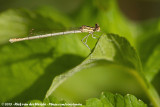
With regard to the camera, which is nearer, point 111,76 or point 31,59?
point 31,59

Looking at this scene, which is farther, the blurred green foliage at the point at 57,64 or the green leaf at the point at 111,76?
the blurred green foliage at the point at 57,64

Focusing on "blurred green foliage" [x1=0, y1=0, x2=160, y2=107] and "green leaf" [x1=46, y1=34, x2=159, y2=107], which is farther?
"blurred green foliage" [x1=0, y1=0, x2=160, y2=107]

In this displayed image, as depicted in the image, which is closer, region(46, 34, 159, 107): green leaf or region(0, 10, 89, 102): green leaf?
region(46, 34, 159, 107): green leaf

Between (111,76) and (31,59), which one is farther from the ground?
(31,59)

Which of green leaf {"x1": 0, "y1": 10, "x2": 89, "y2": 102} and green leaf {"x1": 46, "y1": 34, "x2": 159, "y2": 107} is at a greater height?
green leaf {"x1": 0, "y1": 10, "x2": 89, "y2": 102}

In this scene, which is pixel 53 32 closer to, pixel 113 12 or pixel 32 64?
pixel 32 64

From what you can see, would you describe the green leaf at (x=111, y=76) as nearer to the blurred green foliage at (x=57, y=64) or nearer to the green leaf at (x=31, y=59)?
the blurred green foliage at (x=57, y=64)

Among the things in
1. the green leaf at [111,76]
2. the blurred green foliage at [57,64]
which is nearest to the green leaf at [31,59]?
the blurred green foliage at [57,64]

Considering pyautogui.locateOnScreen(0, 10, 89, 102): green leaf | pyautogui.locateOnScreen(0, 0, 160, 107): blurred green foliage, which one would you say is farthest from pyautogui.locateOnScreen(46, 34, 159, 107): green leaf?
pyautogui.locateOnScreen(0, 10, 89, 102): green leaf

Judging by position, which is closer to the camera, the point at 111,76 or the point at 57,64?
the point at 57,64

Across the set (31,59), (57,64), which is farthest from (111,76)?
(31,59)

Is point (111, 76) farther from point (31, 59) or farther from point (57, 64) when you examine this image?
point (31, 59)

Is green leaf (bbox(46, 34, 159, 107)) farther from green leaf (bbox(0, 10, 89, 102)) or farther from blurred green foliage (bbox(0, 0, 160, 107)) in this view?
green leaf (bbox(0, 10, 89, 102))
